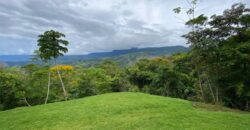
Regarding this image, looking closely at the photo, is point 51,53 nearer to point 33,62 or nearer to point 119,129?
point 33,62

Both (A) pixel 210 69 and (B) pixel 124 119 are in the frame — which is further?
(A) pixel 210 69

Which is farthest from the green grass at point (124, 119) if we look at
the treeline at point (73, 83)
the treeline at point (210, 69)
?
the treeline at point (73, 83)

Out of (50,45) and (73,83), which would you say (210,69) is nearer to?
(50,45)

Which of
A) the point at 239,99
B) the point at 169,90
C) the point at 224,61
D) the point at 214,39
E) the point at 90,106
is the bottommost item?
the point at 169,90

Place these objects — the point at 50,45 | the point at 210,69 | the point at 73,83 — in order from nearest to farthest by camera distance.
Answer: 1. the point at 210,69
2. the point at 50,45
3. the point at 73,83

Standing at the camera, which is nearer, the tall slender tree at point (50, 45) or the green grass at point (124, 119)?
the green grass at point (124, 119)

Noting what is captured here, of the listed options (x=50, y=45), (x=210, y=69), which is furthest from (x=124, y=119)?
(x=50, y=45)

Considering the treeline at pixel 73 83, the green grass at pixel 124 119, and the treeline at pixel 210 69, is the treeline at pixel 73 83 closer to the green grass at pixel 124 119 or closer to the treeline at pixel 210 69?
the treeline at pixel 210 69

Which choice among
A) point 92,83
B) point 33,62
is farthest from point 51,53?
point 92,83

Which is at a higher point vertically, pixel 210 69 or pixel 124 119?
pixel 210 69

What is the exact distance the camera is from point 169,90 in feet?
128

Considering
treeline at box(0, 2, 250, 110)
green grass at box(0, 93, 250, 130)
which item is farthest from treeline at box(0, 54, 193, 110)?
green grass at box(0, 93, 250, 130)

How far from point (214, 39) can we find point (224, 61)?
1.89 metres

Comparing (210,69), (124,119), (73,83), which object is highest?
(210,69)
